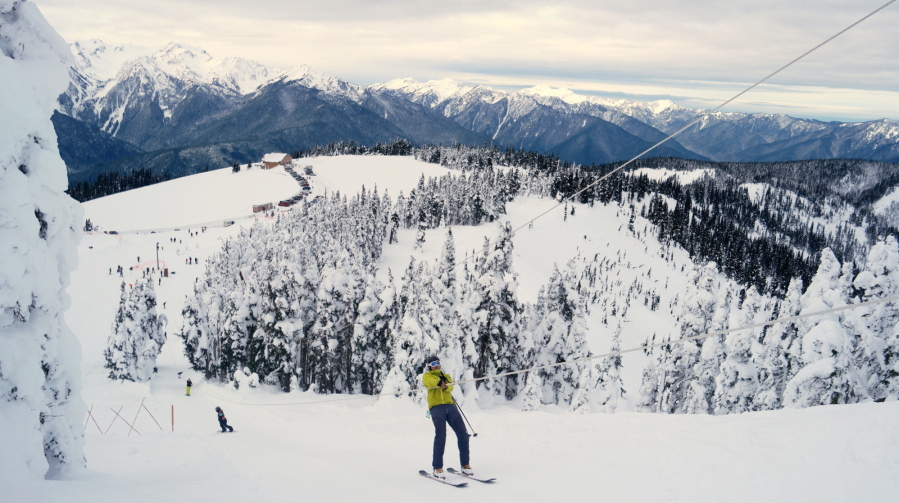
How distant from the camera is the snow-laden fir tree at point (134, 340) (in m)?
36.7

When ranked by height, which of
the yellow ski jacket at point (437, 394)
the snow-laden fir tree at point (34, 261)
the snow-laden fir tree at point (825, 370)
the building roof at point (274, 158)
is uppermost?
the building roof at point (274, 158)

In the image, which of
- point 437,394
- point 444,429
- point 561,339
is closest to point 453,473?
point 444,429

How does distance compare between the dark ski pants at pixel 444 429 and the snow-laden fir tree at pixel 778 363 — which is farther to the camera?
the snow-laden fir tree at pixel 778 363

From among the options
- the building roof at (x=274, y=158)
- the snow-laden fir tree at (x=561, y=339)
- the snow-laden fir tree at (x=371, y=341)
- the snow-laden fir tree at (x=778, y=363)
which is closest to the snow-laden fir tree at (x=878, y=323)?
the snow-laden fir tree at (x=778, y=363)

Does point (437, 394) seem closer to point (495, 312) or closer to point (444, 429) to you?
point (444, 429)

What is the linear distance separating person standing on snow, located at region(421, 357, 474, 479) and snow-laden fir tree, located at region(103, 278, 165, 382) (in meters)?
36.9

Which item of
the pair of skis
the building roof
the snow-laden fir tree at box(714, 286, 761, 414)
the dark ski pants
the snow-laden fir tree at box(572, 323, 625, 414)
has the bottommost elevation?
the snow-laden fir tree at box(572, 323, 625, 414)

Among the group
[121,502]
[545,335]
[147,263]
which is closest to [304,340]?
[545,335]

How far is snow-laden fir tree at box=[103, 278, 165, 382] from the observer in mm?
36688

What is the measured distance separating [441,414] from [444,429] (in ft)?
1.03

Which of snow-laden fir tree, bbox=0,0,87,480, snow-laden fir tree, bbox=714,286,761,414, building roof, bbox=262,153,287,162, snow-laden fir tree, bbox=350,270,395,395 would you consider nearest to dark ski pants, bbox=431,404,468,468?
snow-laden fir tree, bbox=0,0,87,480

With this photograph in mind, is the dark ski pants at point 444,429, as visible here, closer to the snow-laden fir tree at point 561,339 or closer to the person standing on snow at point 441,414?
the person standing on snow at point 441,414

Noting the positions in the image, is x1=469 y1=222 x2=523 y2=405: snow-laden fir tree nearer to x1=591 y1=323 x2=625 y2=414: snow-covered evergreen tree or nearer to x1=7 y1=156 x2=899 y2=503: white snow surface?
x1=591 y1=323 x2=625 y2=414: snow-covered evergreen tree

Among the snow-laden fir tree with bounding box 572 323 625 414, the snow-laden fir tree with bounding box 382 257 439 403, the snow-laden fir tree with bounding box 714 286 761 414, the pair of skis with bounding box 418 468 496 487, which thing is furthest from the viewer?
the snow-laden fir tree with bounding box 572 323 625 414
